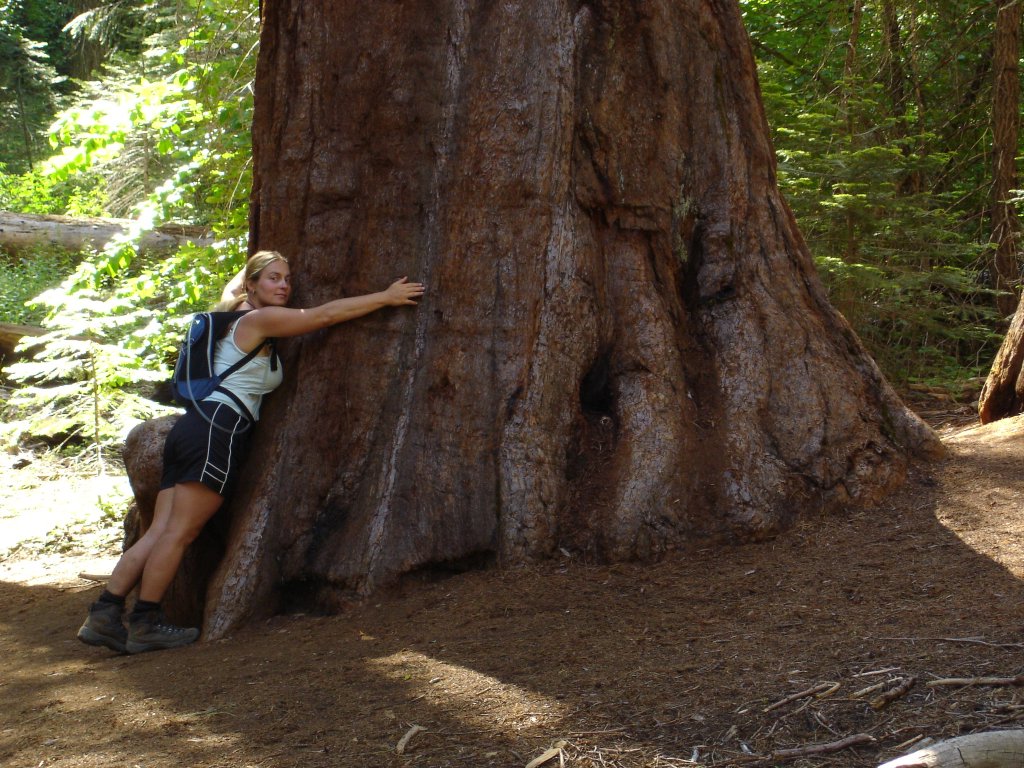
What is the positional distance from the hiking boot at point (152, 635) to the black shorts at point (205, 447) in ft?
2.44

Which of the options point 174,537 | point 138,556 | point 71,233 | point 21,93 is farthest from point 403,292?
point 21,93

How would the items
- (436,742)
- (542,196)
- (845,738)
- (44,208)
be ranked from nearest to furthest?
(845,738)
(436,742)
(542,196)
(44,208)

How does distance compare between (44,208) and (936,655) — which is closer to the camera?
(936,655)

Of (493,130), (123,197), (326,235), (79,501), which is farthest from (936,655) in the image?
(123,197)

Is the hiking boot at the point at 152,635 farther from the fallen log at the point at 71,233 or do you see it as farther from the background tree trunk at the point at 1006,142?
the fallen log at the point at 71,233

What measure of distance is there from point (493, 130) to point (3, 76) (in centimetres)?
3043

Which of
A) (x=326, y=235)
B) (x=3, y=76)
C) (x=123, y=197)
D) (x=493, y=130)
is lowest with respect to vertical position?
(x=326, y=235)

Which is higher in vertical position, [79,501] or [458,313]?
[458,313]

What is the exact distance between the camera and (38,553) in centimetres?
880

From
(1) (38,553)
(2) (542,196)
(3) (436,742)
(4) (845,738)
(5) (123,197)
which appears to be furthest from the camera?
(5) (123,197)

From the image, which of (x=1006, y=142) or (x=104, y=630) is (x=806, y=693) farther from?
(x=1006, y=142)

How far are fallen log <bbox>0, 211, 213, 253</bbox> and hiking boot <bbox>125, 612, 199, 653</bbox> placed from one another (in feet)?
46.0

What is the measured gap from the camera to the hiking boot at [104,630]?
526 cm

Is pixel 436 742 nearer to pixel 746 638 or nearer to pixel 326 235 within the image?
pixel 746 638
